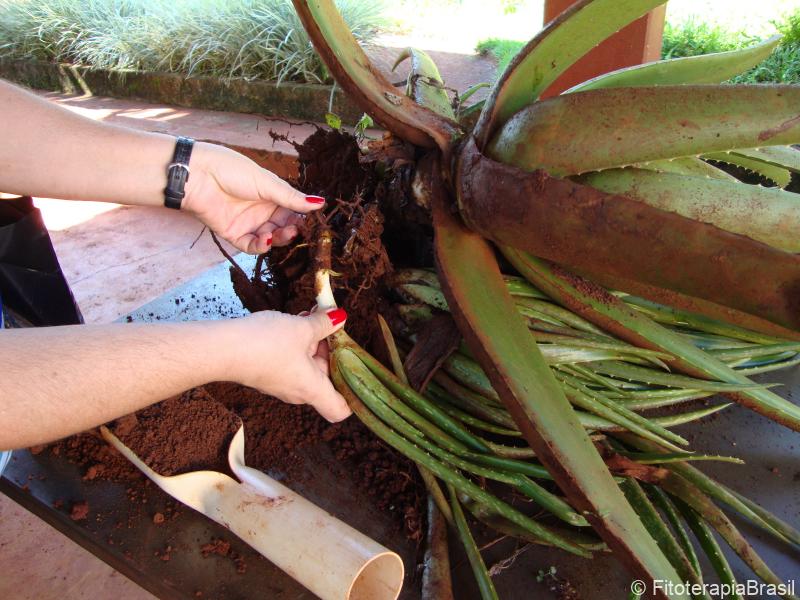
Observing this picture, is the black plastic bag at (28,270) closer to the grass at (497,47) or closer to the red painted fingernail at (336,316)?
the red painted fingernail at (336,316)

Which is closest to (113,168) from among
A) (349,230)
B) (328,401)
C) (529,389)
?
(349,230)

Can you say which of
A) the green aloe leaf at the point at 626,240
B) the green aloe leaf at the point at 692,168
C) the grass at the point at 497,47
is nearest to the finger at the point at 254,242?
the green aloe leaf at the point at 626,240

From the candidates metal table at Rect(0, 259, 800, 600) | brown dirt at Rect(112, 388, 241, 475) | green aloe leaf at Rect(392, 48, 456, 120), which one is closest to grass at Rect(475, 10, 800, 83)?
green aloe leaf at Rect(392, 48, 456, 120)

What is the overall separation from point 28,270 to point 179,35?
124 inches

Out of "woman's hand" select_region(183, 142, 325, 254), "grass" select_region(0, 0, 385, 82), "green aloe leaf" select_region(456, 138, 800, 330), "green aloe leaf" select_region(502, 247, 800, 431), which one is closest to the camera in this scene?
"green aloe leaf" select_region(456, 138, 800, 330)

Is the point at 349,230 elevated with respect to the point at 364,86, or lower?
lower

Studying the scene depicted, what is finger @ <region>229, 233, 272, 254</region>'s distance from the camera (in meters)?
1.01

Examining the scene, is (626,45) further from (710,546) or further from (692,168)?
(710,546)

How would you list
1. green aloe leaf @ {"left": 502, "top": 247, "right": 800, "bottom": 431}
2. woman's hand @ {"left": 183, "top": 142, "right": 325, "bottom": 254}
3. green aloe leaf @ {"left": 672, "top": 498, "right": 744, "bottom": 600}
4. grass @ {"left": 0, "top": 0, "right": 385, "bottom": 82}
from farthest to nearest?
grass @ {"left": 0, "top": 0, "right": 385, "bottom": 82}
woman's hand @ {"left": 183, "top": 142, "right": 325, "bottom": 254}
green aloe leaf @ {"left": 502, "top": 247, "right": 800, "bottom": 431}
green aloe leaf @ {"left": 672, "top": 498, "right": 744, "bottom": 600}

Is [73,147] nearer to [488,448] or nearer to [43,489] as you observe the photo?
[43,489]

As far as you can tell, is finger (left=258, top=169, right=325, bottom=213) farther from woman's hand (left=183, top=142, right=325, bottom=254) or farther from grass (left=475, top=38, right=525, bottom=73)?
grass (left=475, top=38, right=525, bottom=73)

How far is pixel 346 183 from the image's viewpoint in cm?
99

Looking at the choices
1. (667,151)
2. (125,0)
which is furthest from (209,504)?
(125,0)

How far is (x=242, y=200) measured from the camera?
1042 millimetres
